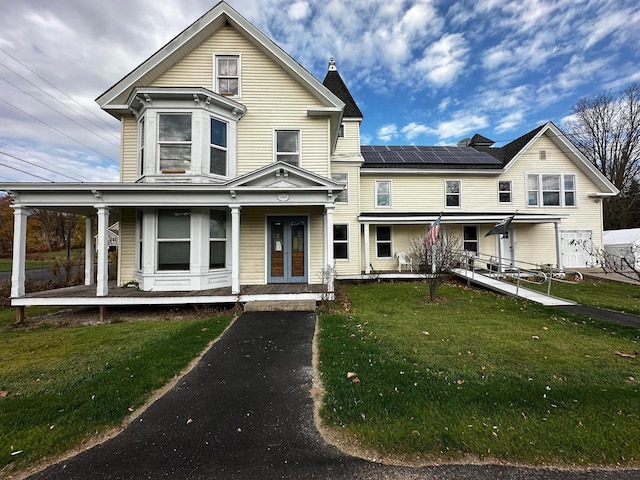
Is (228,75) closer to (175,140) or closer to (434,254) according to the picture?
(175,140)

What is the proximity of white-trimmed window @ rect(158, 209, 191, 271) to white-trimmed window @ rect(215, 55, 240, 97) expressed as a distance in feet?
15.5

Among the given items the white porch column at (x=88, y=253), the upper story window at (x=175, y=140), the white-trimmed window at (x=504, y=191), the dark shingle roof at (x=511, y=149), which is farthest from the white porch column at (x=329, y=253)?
the dark shingle roof at (x=511, y=149)

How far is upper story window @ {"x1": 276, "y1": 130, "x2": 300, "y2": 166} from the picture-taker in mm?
10398

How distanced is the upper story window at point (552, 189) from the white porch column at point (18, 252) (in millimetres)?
21818

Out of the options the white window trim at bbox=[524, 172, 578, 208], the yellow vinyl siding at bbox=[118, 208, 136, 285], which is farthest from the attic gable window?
the white window trim at bbox=[524, 172, 578, 208]

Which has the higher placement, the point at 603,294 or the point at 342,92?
the point at 342,92

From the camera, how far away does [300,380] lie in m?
4.11

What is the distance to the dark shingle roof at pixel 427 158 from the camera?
52.2ft

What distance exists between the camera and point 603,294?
1026 cm

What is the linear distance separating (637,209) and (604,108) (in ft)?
31.8

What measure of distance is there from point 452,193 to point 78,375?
55.5 feet

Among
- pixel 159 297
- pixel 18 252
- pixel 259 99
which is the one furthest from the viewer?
pixel 259 99

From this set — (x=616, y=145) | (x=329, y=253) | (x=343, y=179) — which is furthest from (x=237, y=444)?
(x=616, y=145)

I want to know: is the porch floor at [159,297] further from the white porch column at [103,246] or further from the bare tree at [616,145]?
the bare tree at [616,145]
